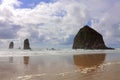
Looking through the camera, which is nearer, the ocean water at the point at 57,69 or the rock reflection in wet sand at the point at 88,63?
the ocean water at the point at 57,69

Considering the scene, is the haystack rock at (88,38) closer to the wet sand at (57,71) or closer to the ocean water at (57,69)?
the ocean water at (57,69)

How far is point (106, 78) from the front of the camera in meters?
10.5

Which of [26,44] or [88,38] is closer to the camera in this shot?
[26,44]

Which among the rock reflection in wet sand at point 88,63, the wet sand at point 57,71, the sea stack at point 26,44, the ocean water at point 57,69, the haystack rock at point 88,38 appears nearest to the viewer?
the wet sand at point 57,71

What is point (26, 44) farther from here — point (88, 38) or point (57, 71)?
point (57, 71)

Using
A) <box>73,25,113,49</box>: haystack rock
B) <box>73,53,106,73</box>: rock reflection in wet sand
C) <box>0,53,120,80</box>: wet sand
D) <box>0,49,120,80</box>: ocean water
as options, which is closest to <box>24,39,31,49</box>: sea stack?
<box>73,25,113,49</box>: haystack rock

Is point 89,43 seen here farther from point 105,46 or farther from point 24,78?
point 24,78

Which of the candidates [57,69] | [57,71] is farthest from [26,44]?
[57,71]

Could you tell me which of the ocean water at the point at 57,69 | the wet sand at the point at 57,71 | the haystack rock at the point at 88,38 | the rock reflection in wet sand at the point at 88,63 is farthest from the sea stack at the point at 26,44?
the wet sand at the point at 57,71

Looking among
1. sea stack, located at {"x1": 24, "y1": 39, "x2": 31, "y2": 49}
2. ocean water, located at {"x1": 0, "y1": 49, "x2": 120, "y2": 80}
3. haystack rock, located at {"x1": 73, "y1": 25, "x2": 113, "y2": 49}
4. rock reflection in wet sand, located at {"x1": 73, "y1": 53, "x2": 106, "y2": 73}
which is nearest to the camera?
ocean water, located at {"x1": 0, "y1": 49, "x2": 120, "y2": 80}

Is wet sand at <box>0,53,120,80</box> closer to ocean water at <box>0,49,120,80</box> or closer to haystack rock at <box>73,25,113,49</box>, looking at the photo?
ocean water at <box>0,49,120,80</box>

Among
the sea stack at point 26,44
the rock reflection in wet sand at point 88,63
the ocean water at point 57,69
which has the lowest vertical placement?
the rock reflection in wet sand at point 88,63

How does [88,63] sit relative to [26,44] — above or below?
below

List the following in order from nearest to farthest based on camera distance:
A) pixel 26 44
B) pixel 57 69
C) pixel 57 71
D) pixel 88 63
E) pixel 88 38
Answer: pixel 57 71
pixel 57 69
pixel 88 63
pixel 26 44
pixel 88 38
